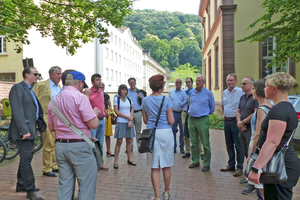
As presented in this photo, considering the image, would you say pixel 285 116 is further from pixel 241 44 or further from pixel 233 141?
pixel 241 44

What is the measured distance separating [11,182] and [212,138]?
24.9 ft

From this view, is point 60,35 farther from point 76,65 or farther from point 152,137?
point 76,65

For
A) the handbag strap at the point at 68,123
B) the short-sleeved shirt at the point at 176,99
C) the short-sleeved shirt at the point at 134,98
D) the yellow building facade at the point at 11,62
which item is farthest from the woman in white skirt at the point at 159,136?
the yellow building facade at the point at 11,62

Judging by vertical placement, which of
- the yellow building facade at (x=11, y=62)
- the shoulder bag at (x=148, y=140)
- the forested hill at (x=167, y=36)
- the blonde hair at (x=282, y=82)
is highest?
the forested hill at (x=167, y=36)

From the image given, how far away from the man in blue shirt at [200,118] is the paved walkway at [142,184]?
342 millimetres

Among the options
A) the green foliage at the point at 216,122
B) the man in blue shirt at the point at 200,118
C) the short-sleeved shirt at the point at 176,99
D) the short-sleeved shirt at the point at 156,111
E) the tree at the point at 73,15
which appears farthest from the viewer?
the green foliage at the point at 216,122

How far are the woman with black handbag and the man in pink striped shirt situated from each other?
181 centimetres

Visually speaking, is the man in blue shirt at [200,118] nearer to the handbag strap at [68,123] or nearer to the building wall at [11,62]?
the handbag strap at [68,123]

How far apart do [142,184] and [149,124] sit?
4.63 feet

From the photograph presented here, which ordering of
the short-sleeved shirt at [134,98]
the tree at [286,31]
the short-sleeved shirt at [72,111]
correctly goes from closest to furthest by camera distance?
the short-sleeved shirt at [72,111] < the short-sleeved shirt at [134,98] < the tree at [286,31]

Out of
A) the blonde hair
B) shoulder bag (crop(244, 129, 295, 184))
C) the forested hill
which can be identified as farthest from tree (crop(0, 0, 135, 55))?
the forested hill

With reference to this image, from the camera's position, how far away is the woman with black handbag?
2.34 m

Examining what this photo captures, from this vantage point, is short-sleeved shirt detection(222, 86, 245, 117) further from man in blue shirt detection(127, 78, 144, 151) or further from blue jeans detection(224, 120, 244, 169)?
man in blue shirt detection(127, 78, 144, 151)

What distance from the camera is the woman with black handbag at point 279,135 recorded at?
2.34 m
